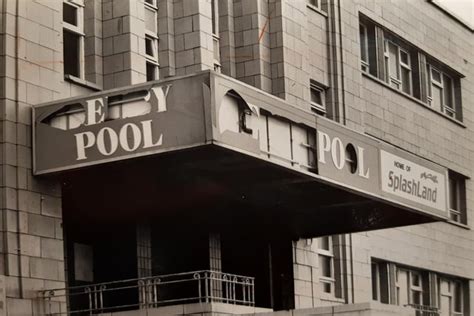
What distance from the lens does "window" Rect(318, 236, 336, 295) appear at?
3052cm

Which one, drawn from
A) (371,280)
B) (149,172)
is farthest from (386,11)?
(149,172)

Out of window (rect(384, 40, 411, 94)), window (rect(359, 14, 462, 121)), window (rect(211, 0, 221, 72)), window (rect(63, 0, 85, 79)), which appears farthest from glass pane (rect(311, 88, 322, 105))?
window (rect(63, 0, 85, 79))

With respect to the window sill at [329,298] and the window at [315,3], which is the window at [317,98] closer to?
the window at [315,3]

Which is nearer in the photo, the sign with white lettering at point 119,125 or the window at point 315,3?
the sign with white lettering at point 119,125

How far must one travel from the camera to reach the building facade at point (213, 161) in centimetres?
1984

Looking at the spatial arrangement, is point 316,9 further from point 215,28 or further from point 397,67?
point 397,67

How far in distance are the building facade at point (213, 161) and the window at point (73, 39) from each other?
4 cm

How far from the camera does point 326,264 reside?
3092 centimetres

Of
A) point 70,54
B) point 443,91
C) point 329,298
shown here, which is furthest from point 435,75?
point 70,54

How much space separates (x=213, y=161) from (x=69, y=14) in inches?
197

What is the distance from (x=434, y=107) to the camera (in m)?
38.9

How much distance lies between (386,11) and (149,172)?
1663 cm

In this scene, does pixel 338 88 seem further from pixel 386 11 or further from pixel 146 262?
pixel 146 262

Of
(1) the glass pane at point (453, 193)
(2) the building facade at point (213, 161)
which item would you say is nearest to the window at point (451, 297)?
(2) the building facade at point (213, 161)
